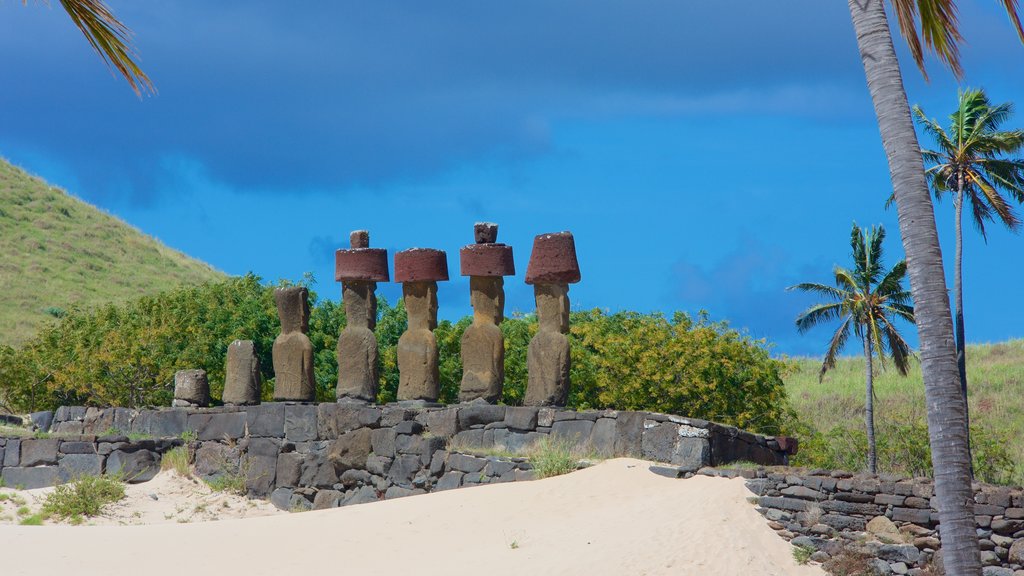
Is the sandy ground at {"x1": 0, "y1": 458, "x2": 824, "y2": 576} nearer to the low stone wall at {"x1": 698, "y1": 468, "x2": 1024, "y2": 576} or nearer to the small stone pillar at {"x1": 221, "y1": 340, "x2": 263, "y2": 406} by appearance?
the low stone wall at {"x1": 698, "y1": 468, "x2": 1024, "y2": 576}

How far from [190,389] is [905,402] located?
2699 cm

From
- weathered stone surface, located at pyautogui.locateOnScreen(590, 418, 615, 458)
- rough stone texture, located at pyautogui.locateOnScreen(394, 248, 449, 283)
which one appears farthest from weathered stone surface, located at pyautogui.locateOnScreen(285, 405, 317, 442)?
weathered stone surface, located at pyautogui.locateOnScreen(590, 418, 615, 458)

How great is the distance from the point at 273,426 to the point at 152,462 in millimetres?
2187

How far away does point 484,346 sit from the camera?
1755cm

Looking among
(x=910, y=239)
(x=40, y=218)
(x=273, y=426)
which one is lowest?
(x=273, y=426)

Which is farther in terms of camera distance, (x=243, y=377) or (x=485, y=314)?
(x=243, y=377)

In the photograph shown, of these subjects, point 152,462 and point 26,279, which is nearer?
point 152,462

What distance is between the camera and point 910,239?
8.63 metres

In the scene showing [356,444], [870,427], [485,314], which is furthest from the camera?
[870,427]

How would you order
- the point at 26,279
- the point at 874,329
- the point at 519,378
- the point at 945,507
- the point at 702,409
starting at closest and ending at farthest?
the point at 945,507 → the point at 702,409 → the point at 519,378 → the point at 874,329 → the point at 26,279

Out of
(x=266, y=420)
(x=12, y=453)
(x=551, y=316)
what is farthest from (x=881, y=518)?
(x=12, y=453)

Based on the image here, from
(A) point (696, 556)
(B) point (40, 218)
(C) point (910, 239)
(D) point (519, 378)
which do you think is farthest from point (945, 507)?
(B) point (40, 218)

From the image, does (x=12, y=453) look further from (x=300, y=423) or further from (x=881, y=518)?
(x=881, y=518)

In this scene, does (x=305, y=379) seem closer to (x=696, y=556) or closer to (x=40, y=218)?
(x=696, y=556)
